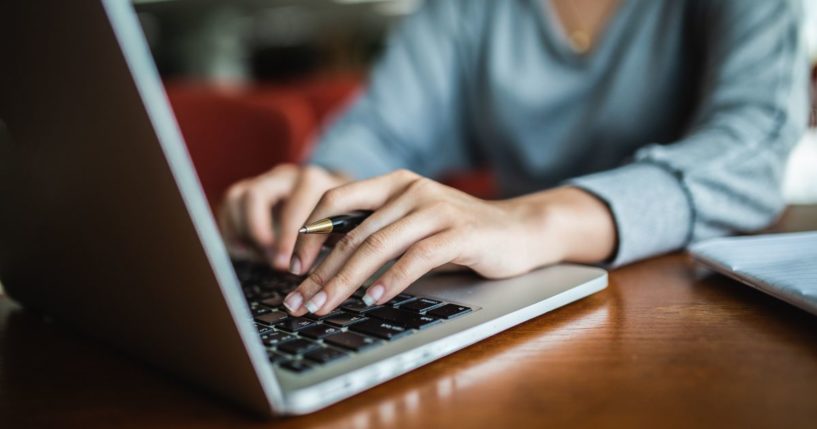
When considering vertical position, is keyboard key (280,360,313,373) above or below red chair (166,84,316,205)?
below

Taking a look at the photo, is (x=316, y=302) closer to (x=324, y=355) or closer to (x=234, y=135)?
(x=324, y=355)

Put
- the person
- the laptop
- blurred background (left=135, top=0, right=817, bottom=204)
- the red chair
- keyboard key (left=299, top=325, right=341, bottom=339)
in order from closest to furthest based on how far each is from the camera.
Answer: the laptop, keyboard key (left=299, top=325, right=341, bottom=339), the person, the red chair, blurred background (left=135, top=0, right=817, bottom=204)

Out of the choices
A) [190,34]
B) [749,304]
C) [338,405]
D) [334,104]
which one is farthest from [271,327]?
[190,34]

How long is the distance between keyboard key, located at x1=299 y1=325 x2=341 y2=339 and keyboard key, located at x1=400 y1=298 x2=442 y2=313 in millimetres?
54

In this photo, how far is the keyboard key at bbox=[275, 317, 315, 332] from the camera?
0.37 m

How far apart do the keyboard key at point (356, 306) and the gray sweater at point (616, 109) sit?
9.1 inches

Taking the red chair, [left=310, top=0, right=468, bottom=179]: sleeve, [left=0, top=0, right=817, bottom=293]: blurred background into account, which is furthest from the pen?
[left=0, top=0, right=817, bottom=293]: blurred background

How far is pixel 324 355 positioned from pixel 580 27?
801mm

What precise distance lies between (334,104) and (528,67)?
5.67 ft

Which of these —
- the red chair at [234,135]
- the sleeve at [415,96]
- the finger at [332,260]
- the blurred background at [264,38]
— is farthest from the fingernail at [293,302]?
the blurred background at [264,38]

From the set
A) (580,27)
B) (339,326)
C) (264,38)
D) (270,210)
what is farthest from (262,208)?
(264,38)

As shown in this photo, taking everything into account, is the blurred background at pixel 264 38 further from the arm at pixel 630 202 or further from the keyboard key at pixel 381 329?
the keyboard key at pixel 381 329

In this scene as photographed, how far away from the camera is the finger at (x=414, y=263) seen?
16.0 inches

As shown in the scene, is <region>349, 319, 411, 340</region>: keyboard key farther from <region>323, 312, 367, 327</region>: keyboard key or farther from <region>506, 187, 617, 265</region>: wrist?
<region>506, 187, 617, 265</region>: wrist
